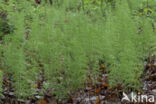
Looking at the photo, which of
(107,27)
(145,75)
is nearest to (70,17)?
(107,27)

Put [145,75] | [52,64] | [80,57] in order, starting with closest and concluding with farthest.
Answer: [80,57], [52,64], [145,75]

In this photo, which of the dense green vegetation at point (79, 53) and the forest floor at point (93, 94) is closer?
the dense green vegetation at point (79, 53)

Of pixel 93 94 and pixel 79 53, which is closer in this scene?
pixel 79 53

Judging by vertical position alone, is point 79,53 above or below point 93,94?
above

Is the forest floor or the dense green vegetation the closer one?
the dense green vegetation

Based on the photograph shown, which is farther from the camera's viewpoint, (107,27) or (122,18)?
(107,27)

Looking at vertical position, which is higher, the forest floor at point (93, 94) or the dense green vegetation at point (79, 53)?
the dense green vegetation at point (79, 53)

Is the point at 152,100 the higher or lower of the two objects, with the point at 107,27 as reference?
lower

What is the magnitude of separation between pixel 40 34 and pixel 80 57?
71 cm

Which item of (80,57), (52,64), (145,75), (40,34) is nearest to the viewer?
(80,57)

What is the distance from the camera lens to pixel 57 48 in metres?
2.56

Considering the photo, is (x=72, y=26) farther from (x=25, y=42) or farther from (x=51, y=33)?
(x=25, y=42)

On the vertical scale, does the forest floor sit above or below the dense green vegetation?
below

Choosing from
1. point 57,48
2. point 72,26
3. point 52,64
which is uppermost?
point 72,26
